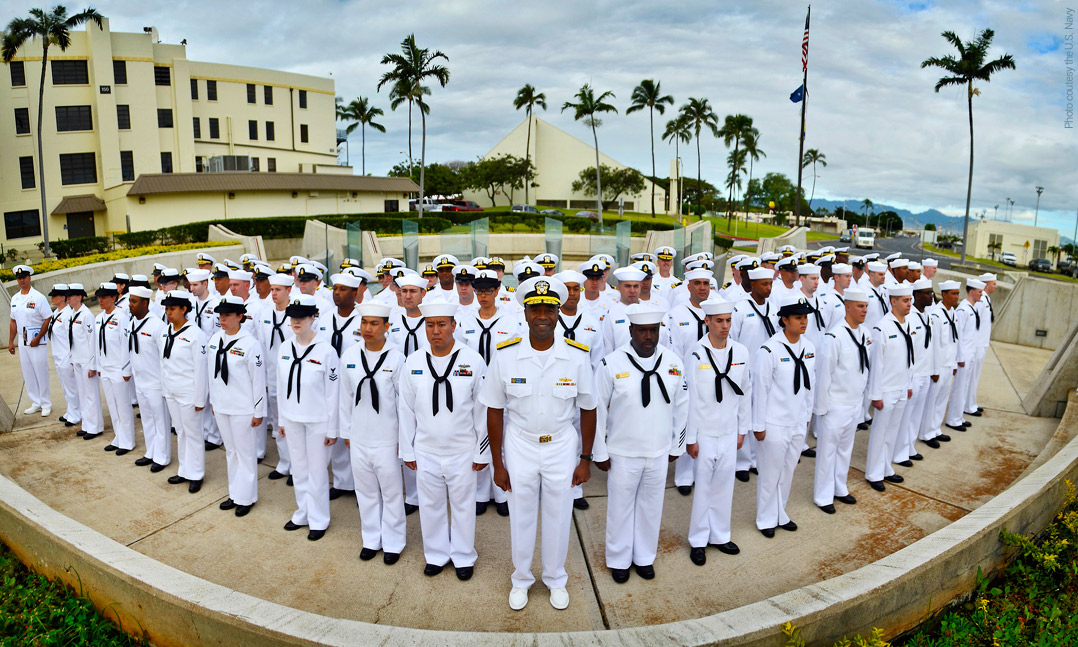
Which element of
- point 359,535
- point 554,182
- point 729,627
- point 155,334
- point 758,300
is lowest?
point 359,535

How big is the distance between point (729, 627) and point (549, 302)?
2185 mm

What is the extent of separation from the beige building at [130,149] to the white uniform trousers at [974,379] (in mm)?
33718

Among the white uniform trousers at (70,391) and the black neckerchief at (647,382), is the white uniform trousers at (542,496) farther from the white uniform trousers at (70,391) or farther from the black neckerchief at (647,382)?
the white uniform trousers at (70,391)

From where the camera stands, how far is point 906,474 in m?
7.20

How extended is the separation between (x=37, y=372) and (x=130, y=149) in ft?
116

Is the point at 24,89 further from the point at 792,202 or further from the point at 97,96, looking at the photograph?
the point at 792,202

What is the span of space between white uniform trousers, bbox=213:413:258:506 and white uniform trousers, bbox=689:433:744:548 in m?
4.04

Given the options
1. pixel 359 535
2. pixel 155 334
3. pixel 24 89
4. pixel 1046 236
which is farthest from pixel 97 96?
pixel 1046 236

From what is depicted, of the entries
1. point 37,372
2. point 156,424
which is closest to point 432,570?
point 156,424

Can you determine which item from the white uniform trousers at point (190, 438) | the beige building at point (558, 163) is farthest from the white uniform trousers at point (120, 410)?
the beige building at point (558, 163)

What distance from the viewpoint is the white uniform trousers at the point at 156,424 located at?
7266mm

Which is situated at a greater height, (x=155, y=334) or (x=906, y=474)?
(x=155, y=334)

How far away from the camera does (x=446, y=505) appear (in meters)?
4.97

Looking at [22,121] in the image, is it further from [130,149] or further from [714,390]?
[714,390]
